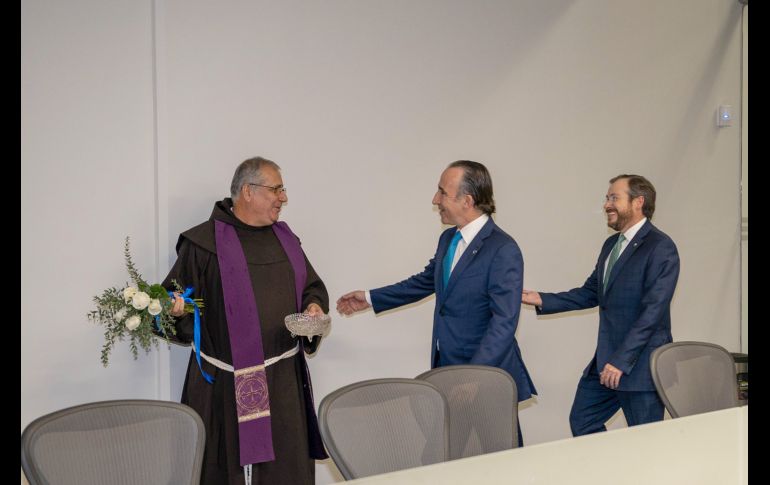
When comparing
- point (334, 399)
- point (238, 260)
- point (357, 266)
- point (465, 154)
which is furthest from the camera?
point (465, 154)

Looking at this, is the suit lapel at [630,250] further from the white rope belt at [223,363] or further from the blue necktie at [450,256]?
→ the white rope belt at [223,363]

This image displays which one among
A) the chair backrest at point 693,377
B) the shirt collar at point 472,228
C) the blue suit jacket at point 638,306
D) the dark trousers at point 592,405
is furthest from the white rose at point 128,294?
the dark trousers at point 592,405

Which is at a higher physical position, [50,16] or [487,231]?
[50,16]

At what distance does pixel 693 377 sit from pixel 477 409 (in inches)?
44.8

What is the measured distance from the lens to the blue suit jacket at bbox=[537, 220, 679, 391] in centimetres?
436

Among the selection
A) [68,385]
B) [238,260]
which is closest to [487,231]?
[238,260]

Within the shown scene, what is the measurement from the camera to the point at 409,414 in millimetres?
2920

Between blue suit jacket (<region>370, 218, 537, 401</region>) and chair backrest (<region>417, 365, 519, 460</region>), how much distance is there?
593 millimetres

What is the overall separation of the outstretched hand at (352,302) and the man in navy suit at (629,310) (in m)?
0.98

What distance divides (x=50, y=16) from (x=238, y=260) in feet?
5.19

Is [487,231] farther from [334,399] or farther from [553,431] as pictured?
[553,431]
